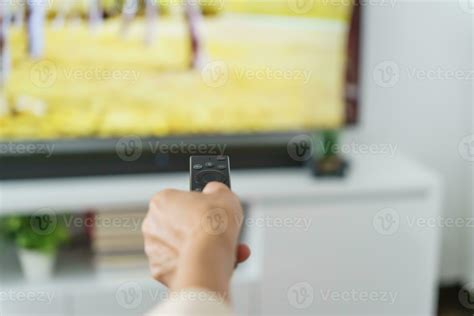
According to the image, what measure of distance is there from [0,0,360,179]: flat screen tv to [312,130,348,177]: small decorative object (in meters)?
0.08

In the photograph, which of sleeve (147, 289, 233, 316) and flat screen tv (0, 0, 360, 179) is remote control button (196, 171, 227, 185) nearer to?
sleeve (147, 289, 233, 316)

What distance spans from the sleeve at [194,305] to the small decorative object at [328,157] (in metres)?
1.85

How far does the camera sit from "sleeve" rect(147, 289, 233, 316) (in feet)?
1.77

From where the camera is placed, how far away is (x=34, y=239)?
2303 millimetres

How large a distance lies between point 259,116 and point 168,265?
189 centimetres

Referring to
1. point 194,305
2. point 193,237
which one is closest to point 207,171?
point 193,237

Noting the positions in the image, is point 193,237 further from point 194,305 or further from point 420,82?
point 420,82

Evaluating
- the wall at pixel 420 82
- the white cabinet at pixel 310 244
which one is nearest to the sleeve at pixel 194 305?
the white cabinet at pixel 310 244

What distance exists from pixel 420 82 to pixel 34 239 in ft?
5.69

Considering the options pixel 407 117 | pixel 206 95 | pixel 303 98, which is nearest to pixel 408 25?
pixel 407 117

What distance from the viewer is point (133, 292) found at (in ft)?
7.52

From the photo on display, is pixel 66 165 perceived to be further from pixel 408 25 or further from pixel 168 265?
pixel 168 265

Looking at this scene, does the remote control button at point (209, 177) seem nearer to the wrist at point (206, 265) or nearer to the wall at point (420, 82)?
the wrist at point (206, 265)

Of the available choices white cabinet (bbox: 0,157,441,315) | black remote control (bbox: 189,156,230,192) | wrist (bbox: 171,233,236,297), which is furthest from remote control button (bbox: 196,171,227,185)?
white cabinet (bbox: 0,157,441,315)
